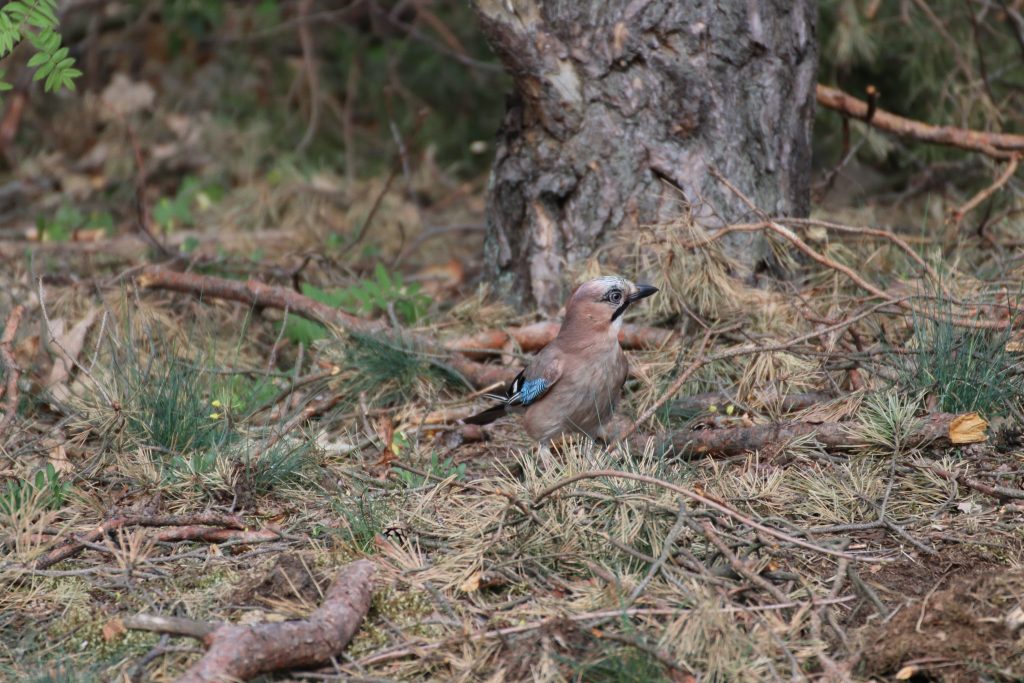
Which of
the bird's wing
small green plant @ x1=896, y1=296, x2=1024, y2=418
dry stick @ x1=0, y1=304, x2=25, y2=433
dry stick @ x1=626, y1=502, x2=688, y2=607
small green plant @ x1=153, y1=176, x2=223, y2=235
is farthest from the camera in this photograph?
small green plant @ x1=153, y1=176, x2=223, y2=235

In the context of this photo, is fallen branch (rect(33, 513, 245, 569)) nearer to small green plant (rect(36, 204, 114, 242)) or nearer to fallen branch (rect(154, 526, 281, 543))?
fallen branch (rect(154, 526, 281, 543))

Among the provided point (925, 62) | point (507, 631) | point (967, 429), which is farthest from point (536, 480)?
point (925, 62)

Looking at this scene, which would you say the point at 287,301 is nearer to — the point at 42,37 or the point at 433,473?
the point at 433,473

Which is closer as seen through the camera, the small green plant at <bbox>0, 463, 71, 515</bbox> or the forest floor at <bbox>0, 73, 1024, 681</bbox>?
the forest floor at <bbox>0, 73, 1024, 681</bbox>

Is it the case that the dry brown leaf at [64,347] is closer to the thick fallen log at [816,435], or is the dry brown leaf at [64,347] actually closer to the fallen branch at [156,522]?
the fallen branch at [156,522]

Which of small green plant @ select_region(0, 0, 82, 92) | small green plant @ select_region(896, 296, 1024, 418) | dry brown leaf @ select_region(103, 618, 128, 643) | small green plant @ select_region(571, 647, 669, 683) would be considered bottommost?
dry brown leaf @ select_region(103, 618, 128, 643)

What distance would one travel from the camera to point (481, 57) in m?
8.51

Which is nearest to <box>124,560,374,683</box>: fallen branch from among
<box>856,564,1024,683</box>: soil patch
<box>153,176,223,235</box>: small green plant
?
<box>856,564,1024,683</box>: soil patch

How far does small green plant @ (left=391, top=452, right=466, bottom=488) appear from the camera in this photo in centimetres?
384

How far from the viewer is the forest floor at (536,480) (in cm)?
284

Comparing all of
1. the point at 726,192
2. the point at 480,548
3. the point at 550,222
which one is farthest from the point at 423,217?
the point at 480,548

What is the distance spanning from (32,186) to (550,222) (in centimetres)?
471

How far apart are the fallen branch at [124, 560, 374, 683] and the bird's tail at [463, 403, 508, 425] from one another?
62.4 inches

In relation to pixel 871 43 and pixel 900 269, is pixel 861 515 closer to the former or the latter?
pixel 900 269
